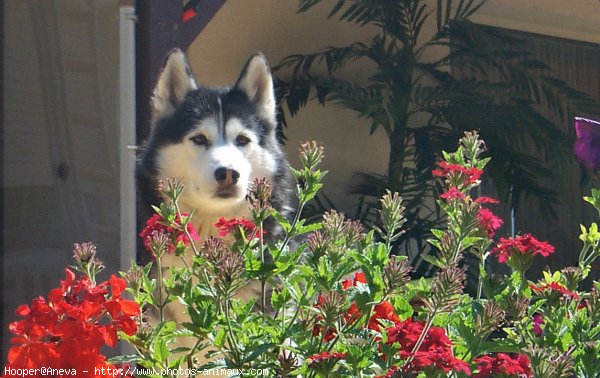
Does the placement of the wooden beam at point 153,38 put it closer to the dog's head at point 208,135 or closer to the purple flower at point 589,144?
the dog's head at point 208,135

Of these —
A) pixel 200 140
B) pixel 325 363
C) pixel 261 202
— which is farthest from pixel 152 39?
pixel 325 363

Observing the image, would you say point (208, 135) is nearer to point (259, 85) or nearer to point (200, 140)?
point (200, 140)

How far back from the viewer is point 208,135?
317 cm

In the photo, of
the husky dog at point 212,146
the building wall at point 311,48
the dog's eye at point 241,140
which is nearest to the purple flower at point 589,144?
the husky dog at point 212,146

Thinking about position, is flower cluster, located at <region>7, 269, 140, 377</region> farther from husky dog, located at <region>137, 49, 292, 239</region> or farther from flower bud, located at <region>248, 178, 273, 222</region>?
husky dog, located at <region>137, 49, 292, 239</region>

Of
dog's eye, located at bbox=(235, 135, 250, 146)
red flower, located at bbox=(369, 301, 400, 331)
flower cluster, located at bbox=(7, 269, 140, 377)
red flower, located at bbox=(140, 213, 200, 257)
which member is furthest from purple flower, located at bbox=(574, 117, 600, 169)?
dog's eye, located at bbox=(235, 135, 250, 146)

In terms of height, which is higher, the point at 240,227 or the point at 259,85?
the point at 259,85

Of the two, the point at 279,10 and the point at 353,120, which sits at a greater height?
the point at 279,10

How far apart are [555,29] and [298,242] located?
4285mm

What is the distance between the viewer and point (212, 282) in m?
1.82

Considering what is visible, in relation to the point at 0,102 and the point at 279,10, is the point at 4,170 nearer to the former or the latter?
the point at 0,102

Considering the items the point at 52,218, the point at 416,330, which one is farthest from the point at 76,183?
the point at 416,330

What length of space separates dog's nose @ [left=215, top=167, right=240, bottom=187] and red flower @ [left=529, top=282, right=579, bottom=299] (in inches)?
51.5

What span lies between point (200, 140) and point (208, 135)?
0.09 feet
